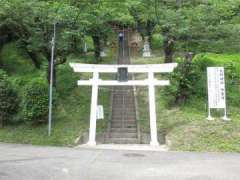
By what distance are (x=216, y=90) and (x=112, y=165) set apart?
23.4ft

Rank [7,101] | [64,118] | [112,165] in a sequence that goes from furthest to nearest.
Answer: [64,118], [7,101], [112,165]

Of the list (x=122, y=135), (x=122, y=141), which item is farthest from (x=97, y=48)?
(x=122, y=141)

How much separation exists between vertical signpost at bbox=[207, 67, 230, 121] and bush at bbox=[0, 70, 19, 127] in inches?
330

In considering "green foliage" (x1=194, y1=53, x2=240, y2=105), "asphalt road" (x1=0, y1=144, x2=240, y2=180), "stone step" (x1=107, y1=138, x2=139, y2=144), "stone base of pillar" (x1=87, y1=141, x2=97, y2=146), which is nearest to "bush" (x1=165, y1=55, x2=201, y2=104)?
"green foliage" (x1=194, y1=53, x2=240, y2=105)

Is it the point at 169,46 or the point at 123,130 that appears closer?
the point at 123,130

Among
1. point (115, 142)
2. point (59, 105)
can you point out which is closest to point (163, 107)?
point (115, 142)

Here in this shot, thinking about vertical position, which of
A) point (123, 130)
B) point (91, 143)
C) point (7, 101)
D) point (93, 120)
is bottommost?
point (91, 143)

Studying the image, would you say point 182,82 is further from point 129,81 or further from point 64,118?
point 64,118

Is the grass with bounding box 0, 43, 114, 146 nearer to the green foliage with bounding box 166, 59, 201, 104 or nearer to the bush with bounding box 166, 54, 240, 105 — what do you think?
the green foliage with bounding box 166, 59, 201, 104

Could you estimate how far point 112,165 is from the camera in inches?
408

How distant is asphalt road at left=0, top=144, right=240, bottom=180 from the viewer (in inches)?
356

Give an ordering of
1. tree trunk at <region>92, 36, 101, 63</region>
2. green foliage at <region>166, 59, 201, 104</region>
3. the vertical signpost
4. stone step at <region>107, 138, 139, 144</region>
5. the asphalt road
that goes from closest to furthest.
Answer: the asphalt road, stone step at <region>107, 138, 139, 144</region>, the vertical signpost, green foliage at <region>166, 59, 201, 104</region>, tree trunk at <region>92, 36, 101, 63</region>

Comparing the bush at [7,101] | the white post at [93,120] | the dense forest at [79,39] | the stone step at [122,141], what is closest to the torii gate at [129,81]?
the white post at [93,120]

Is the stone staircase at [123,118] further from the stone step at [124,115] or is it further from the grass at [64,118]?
the grass at [64,118]
